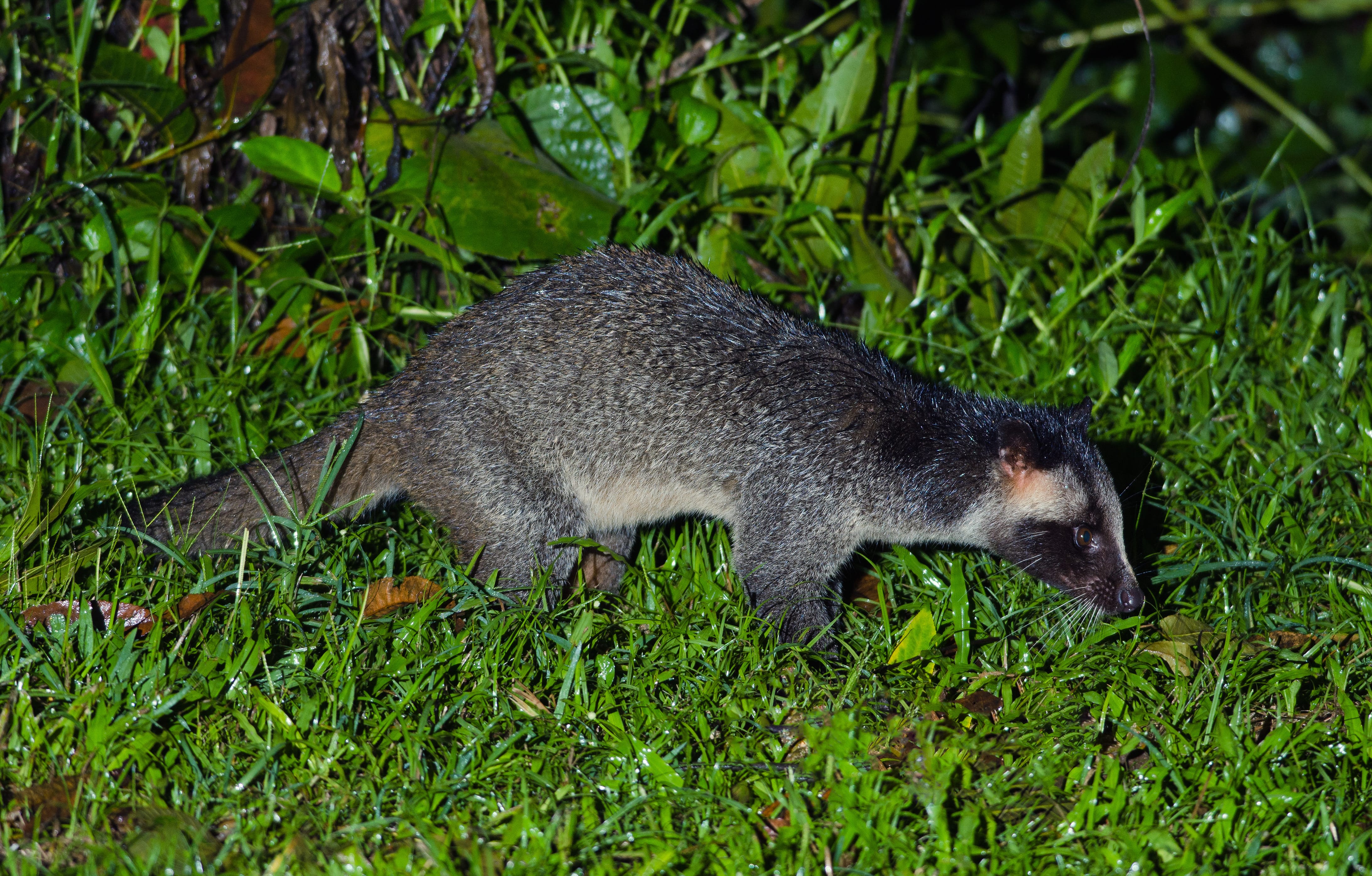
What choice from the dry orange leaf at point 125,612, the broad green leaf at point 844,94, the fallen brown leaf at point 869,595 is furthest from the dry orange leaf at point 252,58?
the fallen brown leaf at point 869,595

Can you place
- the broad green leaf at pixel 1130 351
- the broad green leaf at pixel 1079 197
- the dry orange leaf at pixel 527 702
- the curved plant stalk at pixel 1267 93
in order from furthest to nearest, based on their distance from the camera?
the curved plant stalk at pixel 1267 93
the broad green leaf at pixel 1079 197
the broad green leaf at pixel 1130 351
the dry orange leaf at pixel 527 702

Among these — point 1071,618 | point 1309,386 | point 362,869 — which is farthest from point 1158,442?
point 362,869

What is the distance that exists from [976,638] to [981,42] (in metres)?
4.39

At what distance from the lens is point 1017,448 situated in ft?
13.3

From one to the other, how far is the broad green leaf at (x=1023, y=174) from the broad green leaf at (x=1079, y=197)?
0.35ft

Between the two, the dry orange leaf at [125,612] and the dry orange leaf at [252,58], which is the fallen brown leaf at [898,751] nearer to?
the dry orange leaf at [125,612]

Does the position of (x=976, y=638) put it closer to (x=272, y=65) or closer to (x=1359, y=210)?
(x=272, y=65)

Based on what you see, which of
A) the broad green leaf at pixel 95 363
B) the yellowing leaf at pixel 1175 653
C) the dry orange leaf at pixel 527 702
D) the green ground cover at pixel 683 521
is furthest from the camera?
the broad green leaf at pixel 95 363

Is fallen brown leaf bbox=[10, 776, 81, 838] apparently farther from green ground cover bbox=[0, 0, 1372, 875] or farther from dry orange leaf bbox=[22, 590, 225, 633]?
dry orange leaf bbox=[22, 590, 225, 633]

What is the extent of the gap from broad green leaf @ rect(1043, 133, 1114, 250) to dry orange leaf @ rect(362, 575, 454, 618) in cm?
359

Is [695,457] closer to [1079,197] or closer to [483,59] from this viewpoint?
[483,59]

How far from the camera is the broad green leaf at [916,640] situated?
3.85 m

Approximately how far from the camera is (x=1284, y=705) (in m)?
3.73

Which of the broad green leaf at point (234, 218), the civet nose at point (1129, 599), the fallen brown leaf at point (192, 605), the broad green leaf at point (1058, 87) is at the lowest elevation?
the civet nose at point (1129, 599)
